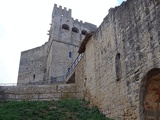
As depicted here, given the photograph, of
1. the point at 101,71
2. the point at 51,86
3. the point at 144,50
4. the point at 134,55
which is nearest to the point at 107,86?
the point at 101,71

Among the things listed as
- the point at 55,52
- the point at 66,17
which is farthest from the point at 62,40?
the point at 66,17

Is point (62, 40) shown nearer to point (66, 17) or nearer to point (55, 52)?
point (55, 52)

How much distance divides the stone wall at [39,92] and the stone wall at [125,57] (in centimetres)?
436

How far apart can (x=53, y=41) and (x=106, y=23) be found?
20.3m

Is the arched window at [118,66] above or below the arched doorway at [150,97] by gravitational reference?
above

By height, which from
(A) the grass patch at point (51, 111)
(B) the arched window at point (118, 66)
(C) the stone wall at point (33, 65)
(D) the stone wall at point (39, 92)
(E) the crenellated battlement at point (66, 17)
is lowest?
(A) the grass patch at point (51, 111)

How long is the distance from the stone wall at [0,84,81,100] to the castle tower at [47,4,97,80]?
1138cm

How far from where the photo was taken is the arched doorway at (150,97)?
23.6 feet

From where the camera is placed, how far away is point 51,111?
10.8 m

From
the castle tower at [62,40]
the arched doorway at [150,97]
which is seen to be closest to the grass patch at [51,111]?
the arched doorway at [150,97]

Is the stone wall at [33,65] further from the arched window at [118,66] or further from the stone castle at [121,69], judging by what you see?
the arched window at [118,66]

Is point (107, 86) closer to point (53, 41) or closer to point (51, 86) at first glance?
point (51, 86)

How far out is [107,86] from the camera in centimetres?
1019

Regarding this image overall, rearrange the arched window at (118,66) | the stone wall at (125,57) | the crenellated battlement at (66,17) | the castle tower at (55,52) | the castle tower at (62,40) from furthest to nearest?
the crenellated battlement at (66,17), the castle tower at (55,52), the castle tower at (62,40), the arched window at (118,66), the stone wall at (125,57)
